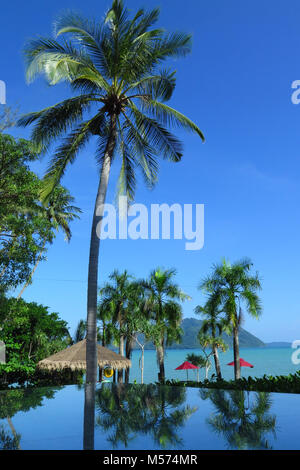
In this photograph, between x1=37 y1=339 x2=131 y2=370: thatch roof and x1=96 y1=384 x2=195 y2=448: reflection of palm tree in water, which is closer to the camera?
x1=96 y1=384 x2=195 y2=448: reflection of palm tree in water

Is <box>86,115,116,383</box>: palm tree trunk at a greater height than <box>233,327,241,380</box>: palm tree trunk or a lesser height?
greater

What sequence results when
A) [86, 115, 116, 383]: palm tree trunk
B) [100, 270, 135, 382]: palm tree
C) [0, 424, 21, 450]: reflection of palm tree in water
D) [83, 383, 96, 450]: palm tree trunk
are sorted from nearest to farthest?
[0, 424, 21, 450]: reflection of palm tree in water, [83, 383, 96, 450]: palm tree trunk, [86, 115, 116, 383]: palm tree trunk, [100, 270, 135, 382]: palm tree

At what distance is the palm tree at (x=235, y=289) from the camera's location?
21922 mm

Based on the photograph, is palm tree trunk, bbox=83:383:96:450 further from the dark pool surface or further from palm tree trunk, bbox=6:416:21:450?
palm tree trunk, bbox=6:416:21:450

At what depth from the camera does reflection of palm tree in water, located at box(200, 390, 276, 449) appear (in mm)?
3584

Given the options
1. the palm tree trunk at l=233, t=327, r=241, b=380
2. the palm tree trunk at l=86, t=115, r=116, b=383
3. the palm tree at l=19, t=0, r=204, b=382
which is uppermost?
the palm tree at l=19, t=0, r=204, b=382

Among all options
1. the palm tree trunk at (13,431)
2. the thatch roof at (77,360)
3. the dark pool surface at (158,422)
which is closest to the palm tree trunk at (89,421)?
the dark pool surface at (158,422)

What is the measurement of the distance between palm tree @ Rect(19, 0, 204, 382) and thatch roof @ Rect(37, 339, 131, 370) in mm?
10661

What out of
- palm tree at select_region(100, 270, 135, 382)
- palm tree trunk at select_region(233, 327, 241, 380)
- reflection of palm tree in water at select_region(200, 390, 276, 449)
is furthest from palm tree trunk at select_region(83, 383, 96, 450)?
palm tree at select_region(100, 270, 135, 382)

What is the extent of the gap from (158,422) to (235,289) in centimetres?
1870

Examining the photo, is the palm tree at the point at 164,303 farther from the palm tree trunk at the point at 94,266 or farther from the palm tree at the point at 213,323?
the palm tree trunk at the point at 94,266

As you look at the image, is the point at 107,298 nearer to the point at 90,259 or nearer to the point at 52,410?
the point at 90,259

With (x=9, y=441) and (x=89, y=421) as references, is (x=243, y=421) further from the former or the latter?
(x=9, y=441)

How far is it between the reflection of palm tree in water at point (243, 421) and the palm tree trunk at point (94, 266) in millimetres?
4788
